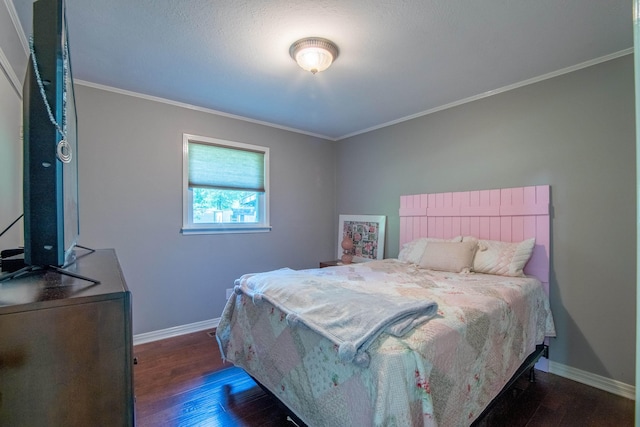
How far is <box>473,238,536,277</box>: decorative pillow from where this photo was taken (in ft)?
7.83

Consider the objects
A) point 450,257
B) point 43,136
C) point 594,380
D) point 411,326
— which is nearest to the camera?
point 43,136

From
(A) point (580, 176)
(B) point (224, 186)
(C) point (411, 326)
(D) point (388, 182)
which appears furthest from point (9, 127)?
(A) point (580, 176)

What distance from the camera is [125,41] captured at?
2.02 meters

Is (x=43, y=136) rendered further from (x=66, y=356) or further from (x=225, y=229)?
(x=225, y=229)

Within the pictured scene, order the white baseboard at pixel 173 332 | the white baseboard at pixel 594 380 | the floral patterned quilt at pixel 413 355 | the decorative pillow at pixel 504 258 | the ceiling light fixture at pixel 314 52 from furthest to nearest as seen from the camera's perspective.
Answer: the white baseboard at pixel 173 332 → the decorative pillow at pixel 504 258 → the white baseboard at pixel 594 380 → the ceiling light fixture at pixel 314 52 → the floral patterned quilt at pixel 413 355

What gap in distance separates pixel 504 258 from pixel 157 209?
315cm

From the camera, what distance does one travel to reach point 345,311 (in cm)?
139

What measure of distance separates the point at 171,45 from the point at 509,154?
282 cm

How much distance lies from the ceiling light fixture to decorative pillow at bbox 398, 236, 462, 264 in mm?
1885

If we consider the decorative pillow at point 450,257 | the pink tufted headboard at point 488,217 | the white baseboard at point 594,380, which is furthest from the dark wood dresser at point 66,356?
the white baseboard at point 594,380

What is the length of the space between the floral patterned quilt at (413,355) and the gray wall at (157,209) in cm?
114

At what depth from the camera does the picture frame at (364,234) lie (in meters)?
3.79

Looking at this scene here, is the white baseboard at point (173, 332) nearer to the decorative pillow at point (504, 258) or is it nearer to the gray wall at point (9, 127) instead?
the gray wall at point (9, 127)

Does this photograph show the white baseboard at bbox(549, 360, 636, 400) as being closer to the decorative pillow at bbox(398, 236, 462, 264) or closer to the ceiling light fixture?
the decorative pillow at bbox(398, 236, 462, 264)
